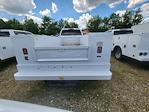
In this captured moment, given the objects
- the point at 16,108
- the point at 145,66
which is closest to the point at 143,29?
the point at 145,66

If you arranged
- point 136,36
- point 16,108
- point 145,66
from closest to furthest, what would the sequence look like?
1. point 16,108
2. point 136,36
3. point 145,66

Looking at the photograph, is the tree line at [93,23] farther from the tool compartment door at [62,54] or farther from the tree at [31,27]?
the tool compartment door at [62,54]

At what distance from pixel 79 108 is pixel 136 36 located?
3.70m

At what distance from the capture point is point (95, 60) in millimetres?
3500

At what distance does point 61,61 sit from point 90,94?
47.4 inches

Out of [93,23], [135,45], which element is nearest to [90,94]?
[135,45]

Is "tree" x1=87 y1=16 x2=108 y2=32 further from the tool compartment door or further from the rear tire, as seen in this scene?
the tool compartment door

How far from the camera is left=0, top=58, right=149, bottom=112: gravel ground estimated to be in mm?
3320

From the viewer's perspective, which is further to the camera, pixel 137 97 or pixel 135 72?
pixel 135 72

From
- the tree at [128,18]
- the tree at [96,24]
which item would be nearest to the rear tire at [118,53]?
the tree at [96,24]

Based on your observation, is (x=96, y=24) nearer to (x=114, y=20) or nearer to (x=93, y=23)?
(x=93, y=23)

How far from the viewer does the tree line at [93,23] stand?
41.0 m

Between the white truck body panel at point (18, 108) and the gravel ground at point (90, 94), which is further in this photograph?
the gravel ground at point (90, 94)

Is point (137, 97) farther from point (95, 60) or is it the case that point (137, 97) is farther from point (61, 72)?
point (61, 72)
